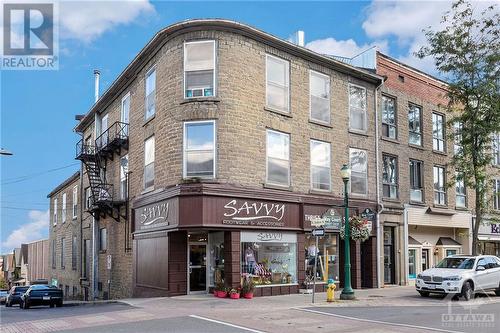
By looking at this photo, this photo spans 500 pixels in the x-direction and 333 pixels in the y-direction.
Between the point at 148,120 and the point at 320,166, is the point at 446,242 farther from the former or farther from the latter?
the point at 148,120

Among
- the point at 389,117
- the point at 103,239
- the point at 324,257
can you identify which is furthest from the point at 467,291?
the point at 103,239

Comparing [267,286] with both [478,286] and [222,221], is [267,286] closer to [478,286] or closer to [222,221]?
[222,221]

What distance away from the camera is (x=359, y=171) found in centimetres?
2358

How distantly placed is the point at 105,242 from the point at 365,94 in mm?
15171

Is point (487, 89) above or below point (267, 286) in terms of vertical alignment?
above

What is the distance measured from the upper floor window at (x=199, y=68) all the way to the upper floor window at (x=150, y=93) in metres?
2.49

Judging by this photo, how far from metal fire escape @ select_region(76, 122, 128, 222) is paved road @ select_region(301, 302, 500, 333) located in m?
12.9

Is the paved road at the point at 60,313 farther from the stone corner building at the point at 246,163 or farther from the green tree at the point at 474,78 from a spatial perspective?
the green tree at the point at 474,78

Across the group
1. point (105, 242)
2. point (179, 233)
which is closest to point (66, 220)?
point (105, 242)

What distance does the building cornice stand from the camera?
19.2 m

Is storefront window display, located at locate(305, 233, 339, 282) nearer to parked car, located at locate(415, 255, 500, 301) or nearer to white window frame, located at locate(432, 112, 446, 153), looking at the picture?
parked car, located at locate(415, 255, 500, 301)

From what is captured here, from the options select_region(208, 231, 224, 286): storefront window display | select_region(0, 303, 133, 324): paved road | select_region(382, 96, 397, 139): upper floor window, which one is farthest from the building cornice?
select_region(0, 303, 133, 324): paved road

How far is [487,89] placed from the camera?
22953mm

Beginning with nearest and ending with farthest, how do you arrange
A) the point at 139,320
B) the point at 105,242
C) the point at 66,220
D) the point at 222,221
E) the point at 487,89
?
the point at 139,320
the point at 222,221
the point at 487,89
the point at 105,242
the point at 66,220
